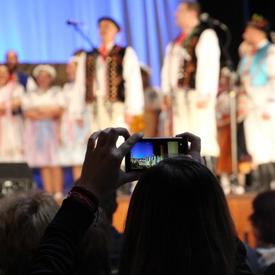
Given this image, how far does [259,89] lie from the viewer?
6.25 meters

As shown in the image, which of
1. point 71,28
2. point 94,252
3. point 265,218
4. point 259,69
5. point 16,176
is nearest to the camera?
point 94,252

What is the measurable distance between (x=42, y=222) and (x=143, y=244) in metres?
0.33

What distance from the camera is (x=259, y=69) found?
6258 mm

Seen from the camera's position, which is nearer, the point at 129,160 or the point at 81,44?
the point at 129,160

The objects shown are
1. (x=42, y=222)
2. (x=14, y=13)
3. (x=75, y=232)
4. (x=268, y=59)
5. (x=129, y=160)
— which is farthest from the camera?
(x=14, y=13)

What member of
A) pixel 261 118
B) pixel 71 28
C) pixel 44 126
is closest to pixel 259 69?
pixel 261 118

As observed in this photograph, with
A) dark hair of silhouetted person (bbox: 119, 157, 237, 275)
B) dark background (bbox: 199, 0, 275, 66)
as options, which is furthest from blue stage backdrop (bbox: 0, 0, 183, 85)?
dark hair of silhouetted person (bbox: 119, 157, 237, 275)

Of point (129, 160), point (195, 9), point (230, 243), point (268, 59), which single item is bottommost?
point (230, 243)

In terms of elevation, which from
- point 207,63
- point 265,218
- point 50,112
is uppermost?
point 207,63

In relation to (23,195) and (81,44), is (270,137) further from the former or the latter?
(23,195)

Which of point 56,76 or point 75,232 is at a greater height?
point 56,76

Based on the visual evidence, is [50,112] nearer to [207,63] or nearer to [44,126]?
[44,126]

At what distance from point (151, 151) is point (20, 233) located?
0.98ft

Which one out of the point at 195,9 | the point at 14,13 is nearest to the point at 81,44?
the point at 14,13
